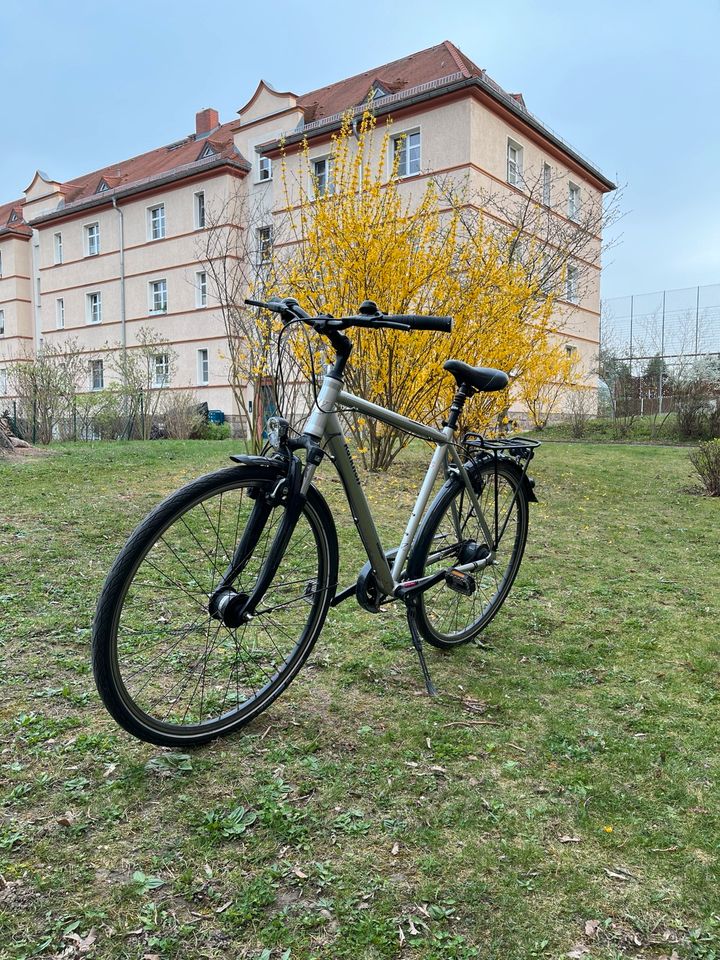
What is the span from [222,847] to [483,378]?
80.2 inches

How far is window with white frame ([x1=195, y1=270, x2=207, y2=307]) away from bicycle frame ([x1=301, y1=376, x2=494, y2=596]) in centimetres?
2569

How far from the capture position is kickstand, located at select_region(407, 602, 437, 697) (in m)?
2.75

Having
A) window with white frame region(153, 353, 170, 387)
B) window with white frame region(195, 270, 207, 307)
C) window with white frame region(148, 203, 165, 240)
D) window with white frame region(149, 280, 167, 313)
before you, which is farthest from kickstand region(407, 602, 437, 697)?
window with white frame region(148, 203, 165, 240)

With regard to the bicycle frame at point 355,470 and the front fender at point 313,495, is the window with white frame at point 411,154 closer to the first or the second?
the bicycle frame at point 355,470

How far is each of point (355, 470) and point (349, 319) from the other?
0.55 metres

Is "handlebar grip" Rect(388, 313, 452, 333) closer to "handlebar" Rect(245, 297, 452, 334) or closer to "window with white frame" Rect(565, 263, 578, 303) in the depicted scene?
"handlebar" Rect(245, 297, 452, 334)

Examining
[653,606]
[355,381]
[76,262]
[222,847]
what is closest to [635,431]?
[355,381]

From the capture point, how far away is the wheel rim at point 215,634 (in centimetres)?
227

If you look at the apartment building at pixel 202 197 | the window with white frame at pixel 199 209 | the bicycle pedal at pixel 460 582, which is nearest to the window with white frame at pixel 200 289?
the apartment building at pixel 202 197

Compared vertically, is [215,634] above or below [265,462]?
below

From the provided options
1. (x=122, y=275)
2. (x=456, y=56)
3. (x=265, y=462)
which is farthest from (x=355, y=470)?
(x=122, y=275)

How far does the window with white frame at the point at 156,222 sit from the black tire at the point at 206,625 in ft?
94.4

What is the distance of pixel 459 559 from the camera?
10.4ft

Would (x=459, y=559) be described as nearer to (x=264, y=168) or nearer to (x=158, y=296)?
(x=264, y=168)
